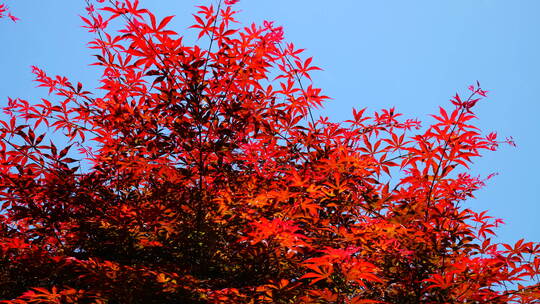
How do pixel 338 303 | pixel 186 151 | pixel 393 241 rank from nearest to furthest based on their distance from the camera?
1. pixel 338 303
2. pixel 393 241
3. pixel 186 151

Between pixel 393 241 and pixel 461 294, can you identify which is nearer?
pixel 461 294

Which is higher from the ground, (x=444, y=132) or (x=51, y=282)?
(x=444, y=132)

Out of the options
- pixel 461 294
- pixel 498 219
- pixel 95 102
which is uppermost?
pixel 95 102

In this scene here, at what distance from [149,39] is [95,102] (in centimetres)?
132

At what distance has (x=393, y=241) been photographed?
311cm

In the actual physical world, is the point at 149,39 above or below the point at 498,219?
above

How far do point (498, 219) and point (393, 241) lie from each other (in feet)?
5.50

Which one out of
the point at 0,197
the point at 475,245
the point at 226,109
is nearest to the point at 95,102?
the point at 0,197

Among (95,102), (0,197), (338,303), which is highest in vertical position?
(95,102)

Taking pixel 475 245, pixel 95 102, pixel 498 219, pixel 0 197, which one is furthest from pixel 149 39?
pixel 498 219

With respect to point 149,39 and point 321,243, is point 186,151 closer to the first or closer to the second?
point 149,39

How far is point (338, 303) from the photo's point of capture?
8.48ft

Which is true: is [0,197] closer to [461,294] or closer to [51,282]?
[51,282]

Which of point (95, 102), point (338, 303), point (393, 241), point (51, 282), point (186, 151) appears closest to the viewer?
point (338, 303)
